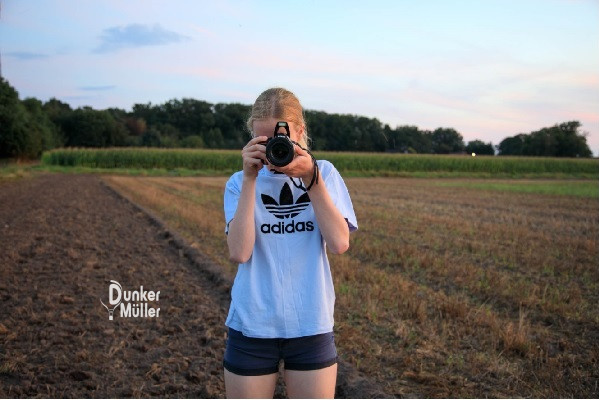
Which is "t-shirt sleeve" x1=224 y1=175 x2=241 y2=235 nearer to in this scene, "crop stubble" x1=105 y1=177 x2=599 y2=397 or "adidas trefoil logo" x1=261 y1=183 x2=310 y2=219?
"adidas trefoil logo" x1=261 y1=183 x2=310 y2=219

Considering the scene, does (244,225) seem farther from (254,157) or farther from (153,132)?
(153,132)

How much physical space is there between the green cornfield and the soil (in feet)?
122

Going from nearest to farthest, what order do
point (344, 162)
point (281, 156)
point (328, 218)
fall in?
point (281, 156)
point (328, 218)
point (344, 162)

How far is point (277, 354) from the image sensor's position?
2.11m

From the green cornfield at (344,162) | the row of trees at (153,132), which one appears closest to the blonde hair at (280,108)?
the row of trees at (153,132)

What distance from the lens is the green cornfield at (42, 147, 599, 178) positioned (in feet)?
158

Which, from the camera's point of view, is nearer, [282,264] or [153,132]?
[282,264]

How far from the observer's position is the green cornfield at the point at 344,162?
48.0 m

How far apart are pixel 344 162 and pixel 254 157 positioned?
46.9 m

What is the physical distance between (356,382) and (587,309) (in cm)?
350

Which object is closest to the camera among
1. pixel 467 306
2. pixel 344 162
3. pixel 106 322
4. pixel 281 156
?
pixel 281 156

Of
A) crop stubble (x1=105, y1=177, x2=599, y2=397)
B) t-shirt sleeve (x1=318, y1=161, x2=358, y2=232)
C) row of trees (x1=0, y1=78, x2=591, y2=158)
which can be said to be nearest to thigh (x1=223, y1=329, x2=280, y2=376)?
t-shirt sleeve (x1=318, y1=161, x2=358, y2=232)

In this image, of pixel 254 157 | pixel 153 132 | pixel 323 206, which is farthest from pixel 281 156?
pixel 153 132

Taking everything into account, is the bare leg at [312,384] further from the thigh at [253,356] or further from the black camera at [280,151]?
the black camera at [280,151]
